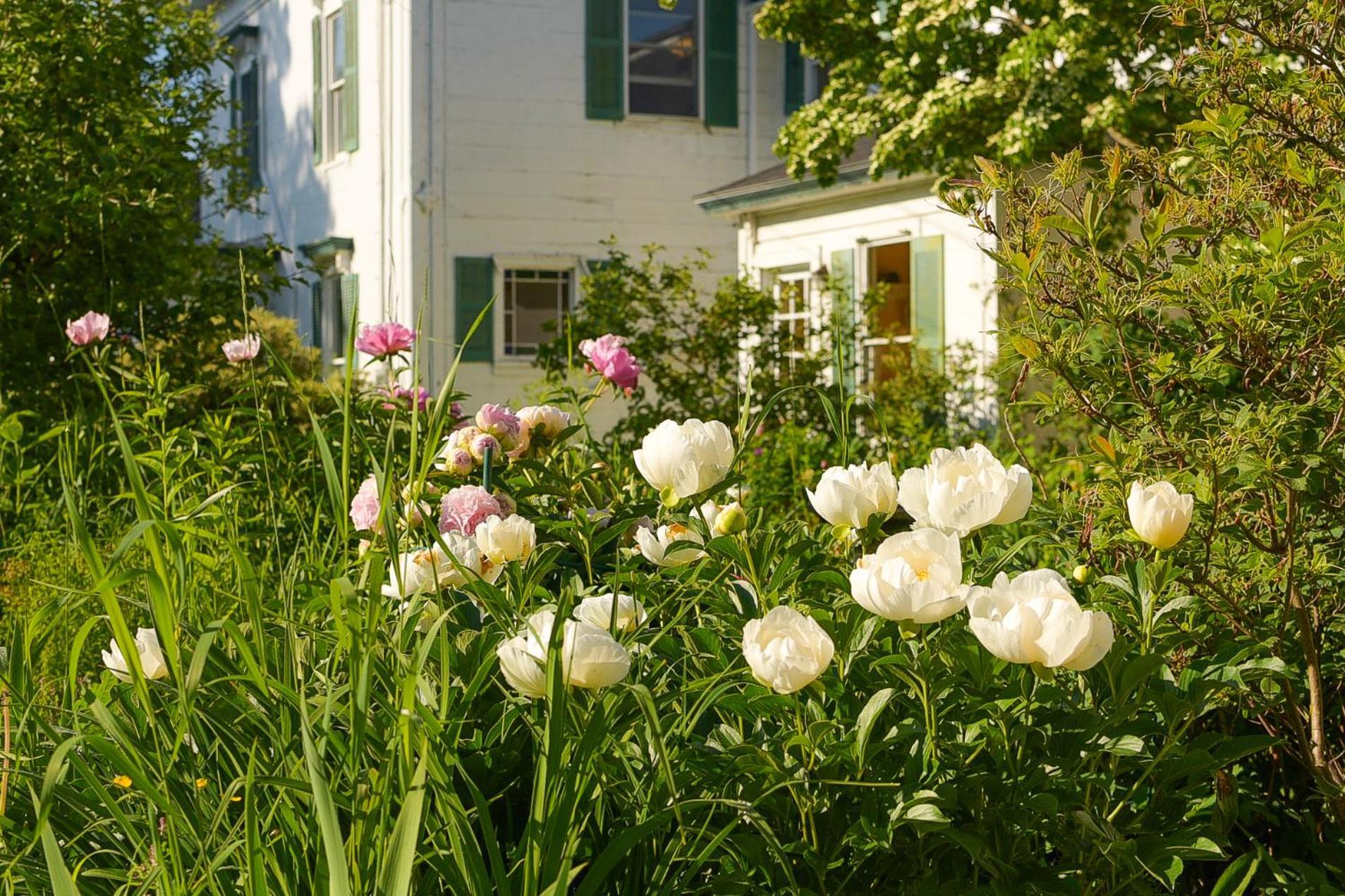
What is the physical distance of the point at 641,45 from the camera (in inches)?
577

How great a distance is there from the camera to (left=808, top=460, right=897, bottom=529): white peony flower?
5.81 ft

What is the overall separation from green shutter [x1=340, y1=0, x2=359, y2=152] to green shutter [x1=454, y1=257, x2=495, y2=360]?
1862 mm

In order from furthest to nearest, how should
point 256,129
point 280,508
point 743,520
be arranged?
point 256,129, point 280,508, point 743,520

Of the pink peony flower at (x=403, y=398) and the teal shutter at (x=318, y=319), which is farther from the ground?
the teal shutter at (x=318, y=319)

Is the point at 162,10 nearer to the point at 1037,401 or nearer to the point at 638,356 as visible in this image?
the point at 638,356

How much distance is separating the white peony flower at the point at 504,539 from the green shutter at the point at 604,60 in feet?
42.3

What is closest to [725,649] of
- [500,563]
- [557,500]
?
[500,563]

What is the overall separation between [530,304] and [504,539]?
12556mm

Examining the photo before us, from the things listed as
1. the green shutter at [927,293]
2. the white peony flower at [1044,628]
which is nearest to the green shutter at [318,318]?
the green shutter at [927,293]

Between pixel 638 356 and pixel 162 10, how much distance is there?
3616mm

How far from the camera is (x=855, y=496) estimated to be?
5.83 feet

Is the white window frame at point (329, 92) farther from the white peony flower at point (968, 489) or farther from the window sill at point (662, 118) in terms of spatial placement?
the white peony flower at point (968, 489)

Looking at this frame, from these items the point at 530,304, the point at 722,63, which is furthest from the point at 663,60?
the point at 530,304

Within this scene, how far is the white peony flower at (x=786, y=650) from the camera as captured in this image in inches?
56.1
